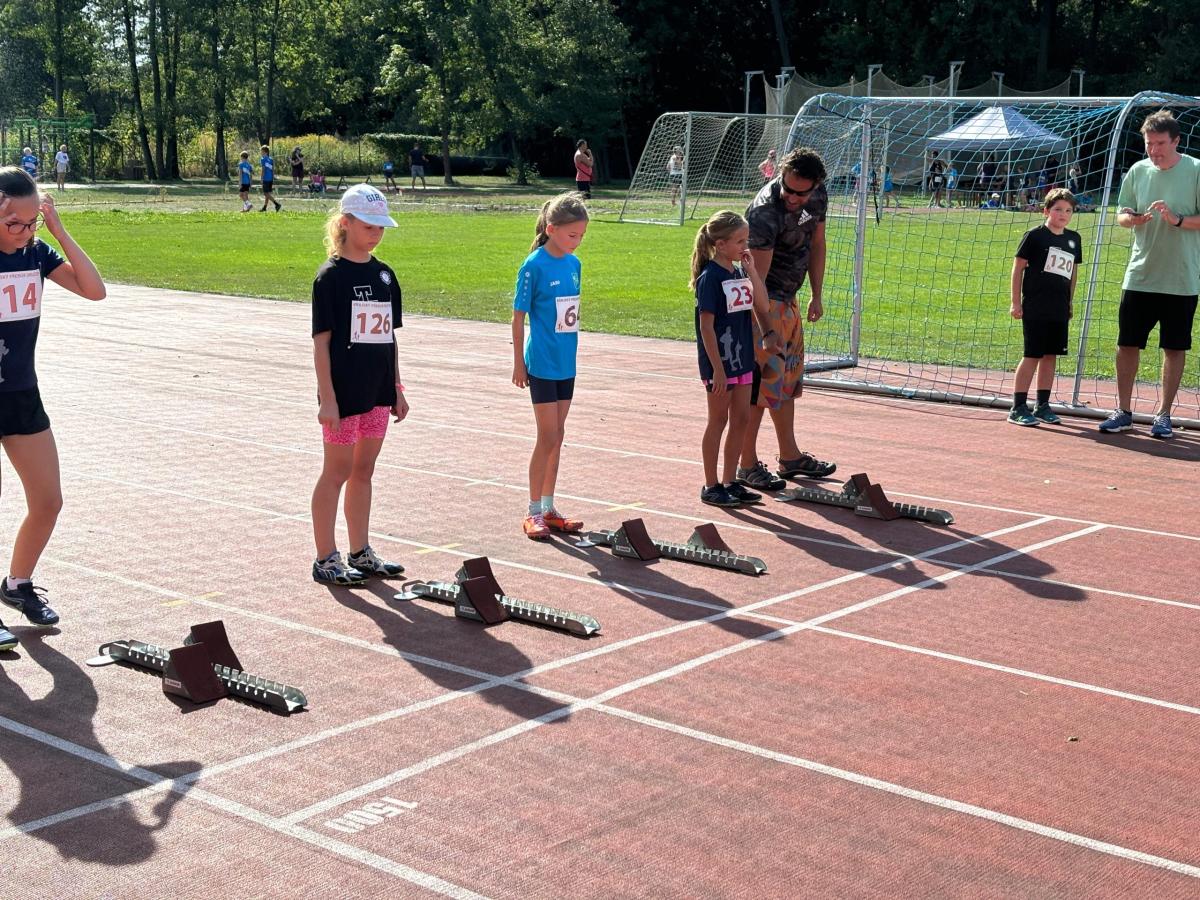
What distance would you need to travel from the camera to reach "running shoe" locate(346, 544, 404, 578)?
7465 mm

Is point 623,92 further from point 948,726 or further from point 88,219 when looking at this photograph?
point 948,726

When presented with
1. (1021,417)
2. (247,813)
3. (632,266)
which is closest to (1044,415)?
(1021,417)

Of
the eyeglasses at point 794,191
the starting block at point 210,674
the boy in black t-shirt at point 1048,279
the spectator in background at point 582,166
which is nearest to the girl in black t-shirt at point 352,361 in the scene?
the starting block at point 210,674

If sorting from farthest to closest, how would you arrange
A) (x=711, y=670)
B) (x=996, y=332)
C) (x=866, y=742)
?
(x=996, y=332) < (x=711, y=670) < (x=866, y=742)

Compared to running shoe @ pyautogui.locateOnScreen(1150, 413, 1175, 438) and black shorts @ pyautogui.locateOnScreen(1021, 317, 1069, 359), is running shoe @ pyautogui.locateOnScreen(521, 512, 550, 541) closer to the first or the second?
black shorts @ pyautogui.locateOnScreen(1021, 317, 1069, 359)

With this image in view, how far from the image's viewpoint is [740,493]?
30.8ft

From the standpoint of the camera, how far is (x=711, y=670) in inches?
242

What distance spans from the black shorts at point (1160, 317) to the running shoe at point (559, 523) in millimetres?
5598

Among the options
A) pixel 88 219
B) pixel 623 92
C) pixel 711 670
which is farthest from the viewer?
pixel 623 92

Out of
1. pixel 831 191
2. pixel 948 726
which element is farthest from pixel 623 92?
pixel 948 726

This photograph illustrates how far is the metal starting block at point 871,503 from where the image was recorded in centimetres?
898

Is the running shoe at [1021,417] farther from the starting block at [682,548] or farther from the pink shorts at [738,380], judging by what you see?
the starting block at [682,548]

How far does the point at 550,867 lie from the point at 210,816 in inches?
45.1

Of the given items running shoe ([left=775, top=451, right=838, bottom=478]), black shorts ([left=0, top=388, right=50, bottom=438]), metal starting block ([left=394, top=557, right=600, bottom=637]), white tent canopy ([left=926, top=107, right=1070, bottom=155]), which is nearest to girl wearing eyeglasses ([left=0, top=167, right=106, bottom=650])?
black shorts ([left=0, top=388, right=50, bottom=438])
